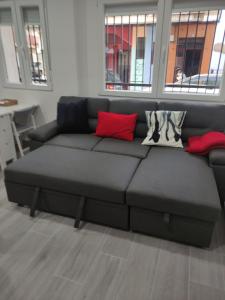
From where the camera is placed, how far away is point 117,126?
267 cm

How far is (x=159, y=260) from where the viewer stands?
5.28 feet

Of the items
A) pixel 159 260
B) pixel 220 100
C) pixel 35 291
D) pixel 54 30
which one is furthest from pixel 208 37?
pixel 35 291

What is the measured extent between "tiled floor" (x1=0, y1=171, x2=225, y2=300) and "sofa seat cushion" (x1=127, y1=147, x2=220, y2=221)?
334 millimetres

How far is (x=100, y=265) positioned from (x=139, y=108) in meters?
1.85

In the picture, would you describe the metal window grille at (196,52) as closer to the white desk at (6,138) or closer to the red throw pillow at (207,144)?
the red throw pillow at (207,144)

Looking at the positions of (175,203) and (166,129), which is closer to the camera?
(175,203)

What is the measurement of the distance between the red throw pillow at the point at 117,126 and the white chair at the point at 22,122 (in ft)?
3.98

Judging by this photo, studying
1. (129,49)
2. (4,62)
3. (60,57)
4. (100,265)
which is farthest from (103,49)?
(100,265)

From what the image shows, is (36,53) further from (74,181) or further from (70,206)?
(70,206)

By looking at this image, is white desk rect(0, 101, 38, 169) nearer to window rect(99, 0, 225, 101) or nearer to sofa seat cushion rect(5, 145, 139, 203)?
sofa seat cushion rect(5, 145, 139, 203)

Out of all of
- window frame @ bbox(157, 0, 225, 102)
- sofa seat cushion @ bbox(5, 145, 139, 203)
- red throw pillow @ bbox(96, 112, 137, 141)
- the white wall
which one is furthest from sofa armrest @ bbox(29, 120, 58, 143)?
window frame @ bbox(157, 0, 225, 102)

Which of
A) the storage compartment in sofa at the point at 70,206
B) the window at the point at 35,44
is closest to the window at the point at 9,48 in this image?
the window at the point at 35,44

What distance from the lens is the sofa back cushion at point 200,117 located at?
251 centimetres

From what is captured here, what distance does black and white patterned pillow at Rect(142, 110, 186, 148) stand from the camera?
8.14 feet
